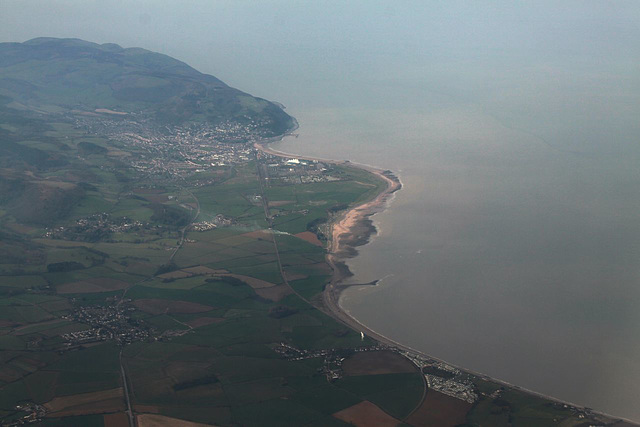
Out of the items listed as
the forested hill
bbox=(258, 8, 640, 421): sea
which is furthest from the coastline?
the forested hill

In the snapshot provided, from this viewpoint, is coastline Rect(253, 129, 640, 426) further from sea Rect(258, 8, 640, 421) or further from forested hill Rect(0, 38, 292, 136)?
forested hill Rect(0, 38, 292, 136)

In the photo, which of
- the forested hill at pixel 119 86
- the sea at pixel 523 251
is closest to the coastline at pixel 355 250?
the sea at pixel 523 251

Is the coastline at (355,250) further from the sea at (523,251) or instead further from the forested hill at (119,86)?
the forested hill at (119,86)

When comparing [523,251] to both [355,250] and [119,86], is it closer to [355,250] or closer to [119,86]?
[355,250]

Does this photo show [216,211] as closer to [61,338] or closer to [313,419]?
[61,338]

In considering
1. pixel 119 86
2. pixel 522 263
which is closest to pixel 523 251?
pixel 522 263

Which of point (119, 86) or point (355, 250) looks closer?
point (355, 250)
